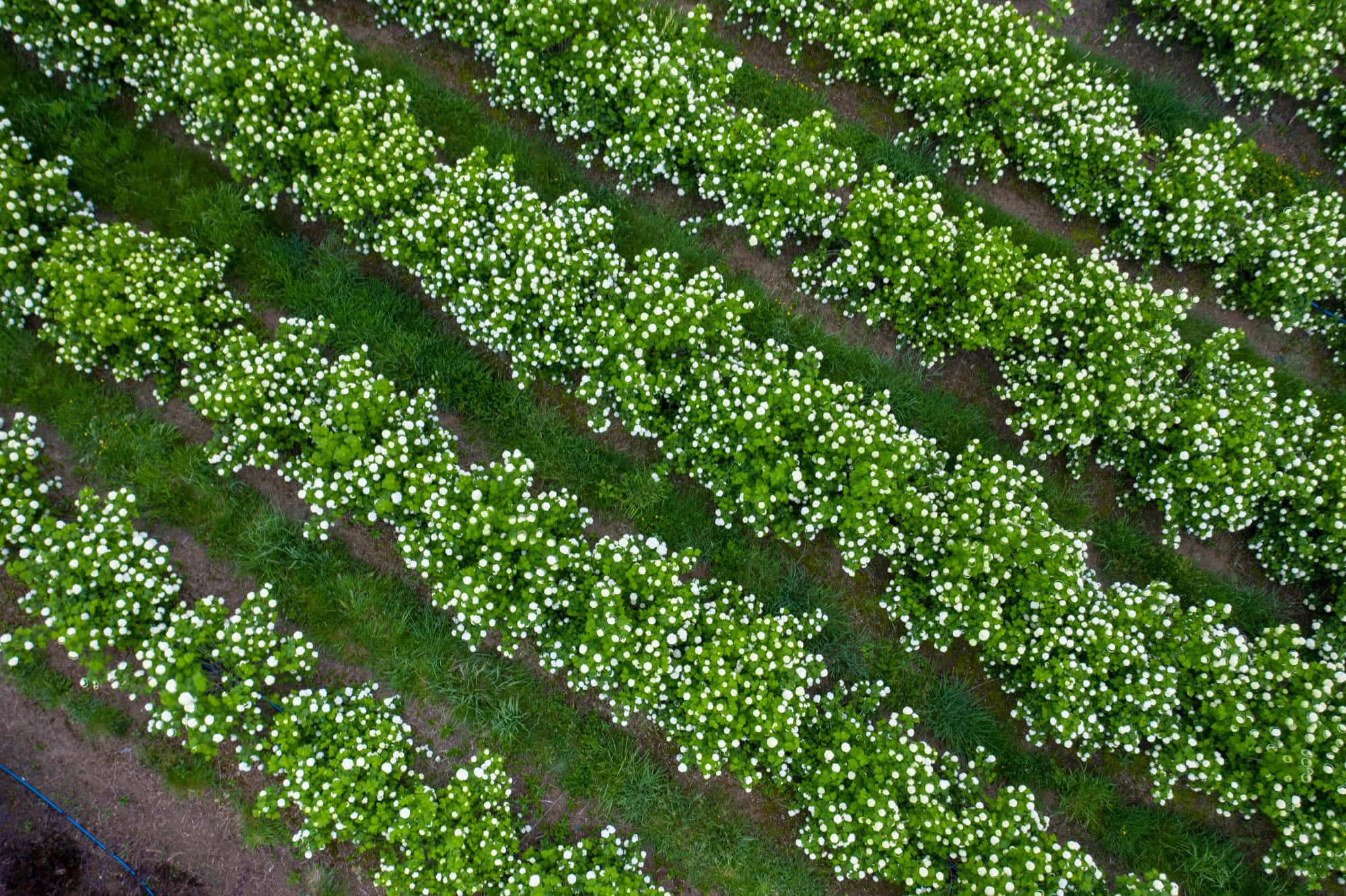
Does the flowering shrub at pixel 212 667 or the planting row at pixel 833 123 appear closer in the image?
the flowering shrub at pixel 212 667

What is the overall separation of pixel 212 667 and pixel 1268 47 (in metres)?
14.3

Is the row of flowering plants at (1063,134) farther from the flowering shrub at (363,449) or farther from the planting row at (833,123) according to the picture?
the flowering shrub at (363,449)

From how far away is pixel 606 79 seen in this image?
7.97 meters

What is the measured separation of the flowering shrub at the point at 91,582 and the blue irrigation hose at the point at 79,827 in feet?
4.83

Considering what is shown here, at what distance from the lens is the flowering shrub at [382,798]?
22.9 ft

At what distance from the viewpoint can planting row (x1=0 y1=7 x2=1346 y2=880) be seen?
7.37 metres

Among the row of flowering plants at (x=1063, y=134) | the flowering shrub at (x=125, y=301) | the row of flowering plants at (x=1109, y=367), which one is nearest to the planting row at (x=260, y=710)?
the flowering shrub at (x=125, y=301)

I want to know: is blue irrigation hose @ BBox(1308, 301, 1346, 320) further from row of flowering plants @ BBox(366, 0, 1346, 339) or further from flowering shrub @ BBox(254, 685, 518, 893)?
flowering shrub @ BBox(254, 685, 518, 893)

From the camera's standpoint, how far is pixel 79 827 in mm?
7672

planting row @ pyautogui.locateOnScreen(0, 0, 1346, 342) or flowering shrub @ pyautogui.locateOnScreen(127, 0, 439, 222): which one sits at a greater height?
planting row @ pyautogui.locateOnScreen(0, 0, 1346, 342)

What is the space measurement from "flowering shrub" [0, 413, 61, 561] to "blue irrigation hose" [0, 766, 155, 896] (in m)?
2.38

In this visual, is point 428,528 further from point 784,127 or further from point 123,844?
point 784,127

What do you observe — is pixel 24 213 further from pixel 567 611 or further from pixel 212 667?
pixel 567 611

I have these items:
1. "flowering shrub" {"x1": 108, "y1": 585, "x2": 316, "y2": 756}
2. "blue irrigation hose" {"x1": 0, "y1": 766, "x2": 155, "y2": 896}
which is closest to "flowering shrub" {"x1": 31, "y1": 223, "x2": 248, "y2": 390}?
"flowering shrub" {"x1": 108, "y1": 585, "x2": 316, "y2": 756}
